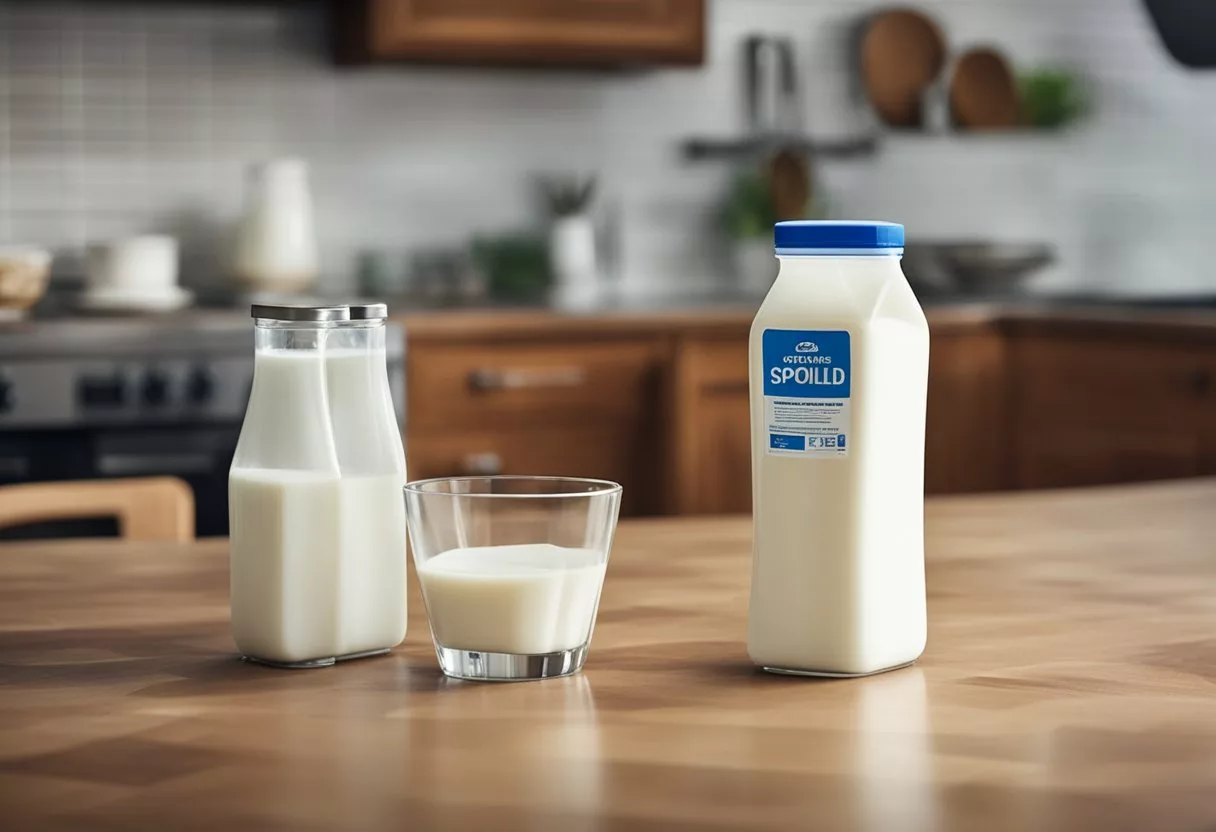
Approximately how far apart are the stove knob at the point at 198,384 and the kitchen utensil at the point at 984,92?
2.26m

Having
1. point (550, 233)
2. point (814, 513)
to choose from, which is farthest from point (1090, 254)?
point (814, 513)

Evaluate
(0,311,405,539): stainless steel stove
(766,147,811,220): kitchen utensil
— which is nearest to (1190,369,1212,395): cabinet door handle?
(766,147,811,220): kitchen utensil

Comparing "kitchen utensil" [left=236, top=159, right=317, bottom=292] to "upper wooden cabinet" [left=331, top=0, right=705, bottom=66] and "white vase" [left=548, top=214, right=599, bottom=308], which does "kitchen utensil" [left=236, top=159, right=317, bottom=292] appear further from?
"white vase" [left=548, top=214, right=599, bottom=308]

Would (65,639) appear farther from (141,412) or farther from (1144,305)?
(1144,305)

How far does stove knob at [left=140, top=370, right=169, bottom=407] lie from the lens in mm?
2979

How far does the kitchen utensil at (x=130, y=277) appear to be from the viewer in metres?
3.24

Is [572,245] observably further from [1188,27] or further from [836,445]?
[836,445]

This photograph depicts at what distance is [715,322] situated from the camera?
3385 millimetres

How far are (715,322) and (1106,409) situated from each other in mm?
834

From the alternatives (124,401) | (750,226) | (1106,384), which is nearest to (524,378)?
(124,401)

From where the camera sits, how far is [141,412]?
2.98m

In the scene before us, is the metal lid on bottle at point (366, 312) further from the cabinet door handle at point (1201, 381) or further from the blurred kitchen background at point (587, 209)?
the cabinet door handle at point (1201, 381)

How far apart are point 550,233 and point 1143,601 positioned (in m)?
3.05

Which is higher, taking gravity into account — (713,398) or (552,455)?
(713,398)
